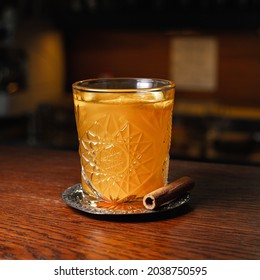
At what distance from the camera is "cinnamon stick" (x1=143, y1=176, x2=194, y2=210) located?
0.84m

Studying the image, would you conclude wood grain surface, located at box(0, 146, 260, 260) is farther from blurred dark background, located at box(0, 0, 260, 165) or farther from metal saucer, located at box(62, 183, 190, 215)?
blurred dark background, located at box(0, 0, 260, 165)

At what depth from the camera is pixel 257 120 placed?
308cm

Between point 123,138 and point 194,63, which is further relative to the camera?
point 194,63

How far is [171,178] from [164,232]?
0.28m

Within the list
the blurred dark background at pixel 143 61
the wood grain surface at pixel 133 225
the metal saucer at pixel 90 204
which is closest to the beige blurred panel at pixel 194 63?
the blurred dark background at pixel 143 61

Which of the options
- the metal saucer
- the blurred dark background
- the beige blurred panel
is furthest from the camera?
the beige blurred panel

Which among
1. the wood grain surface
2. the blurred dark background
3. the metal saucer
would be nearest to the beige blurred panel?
the blurred dark background

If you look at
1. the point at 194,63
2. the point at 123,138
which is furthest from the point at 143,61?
the point at 123,138

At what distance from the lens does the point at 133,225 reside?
813mm

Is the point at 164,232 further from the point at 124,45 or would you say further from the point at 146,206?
the point at 124,45

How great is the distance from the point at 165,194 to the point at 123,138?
109 mm

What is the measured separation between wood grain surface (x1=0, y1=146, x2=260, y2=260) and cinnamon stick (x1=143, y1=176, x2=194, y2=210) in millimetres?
20

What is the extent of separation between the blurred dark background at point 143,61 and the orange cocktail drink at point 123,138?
2.26 m

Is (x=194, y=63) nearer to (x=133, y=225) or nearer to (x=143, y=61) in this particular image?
(x=143, y=61)
